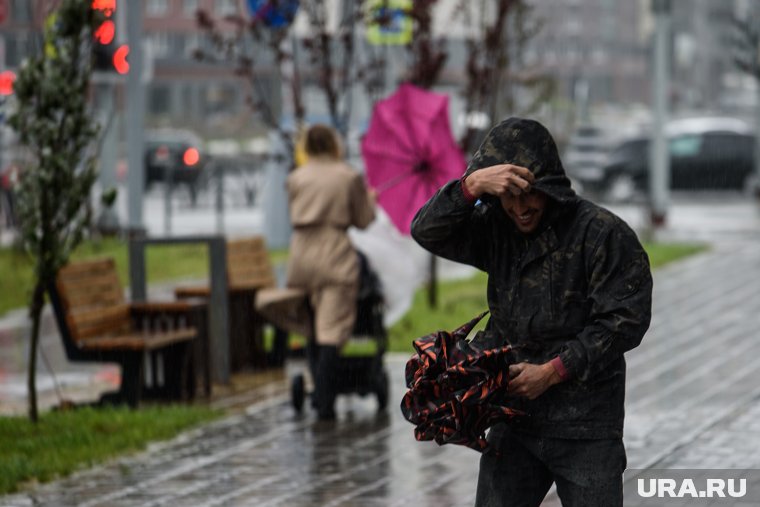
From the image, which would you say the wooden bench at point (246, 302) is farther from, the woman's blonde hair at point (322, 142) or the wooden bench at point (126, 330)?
the woman's blonde hair at point (322, 142)

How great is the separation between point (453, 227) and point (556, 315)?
40 centimetres

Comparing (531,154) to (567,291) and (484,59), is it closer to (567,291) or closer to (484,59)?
(567,291)

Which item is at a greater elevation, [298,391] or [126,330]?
[126,330]

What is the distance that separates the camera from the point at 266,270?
13148 millimetres

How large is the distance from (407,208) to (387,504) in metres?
3.85

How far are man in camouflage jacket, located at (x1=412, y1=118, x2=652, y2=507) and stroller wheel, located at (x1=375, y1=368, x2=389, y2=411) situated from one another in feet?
18.8

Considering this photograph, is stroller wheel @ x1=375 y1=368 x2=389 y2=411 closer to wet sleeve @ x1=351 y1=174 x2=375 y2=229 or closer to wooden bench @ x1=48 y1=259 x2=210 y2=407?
wet sleeve @ x1=351 y1=174 x2=375 y2=229

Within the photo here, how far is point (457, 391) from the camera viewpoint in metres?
4.88

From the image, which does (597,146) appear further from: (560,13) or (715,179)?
(560,13)

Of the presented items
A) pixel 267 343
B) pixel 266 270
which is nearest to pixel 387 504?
pixel 266 270

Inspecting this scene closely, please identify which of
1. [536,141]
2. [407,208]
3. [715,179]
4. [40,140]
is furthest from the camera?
[715,179]

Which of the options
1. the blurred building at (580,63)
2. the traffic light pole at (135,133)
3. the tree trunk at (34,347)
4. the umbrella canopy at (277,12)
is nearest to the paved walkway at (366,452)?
the tree trunk at (34,347)

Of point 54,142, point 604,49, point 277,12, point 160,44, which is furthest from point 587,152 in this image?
point 604,49

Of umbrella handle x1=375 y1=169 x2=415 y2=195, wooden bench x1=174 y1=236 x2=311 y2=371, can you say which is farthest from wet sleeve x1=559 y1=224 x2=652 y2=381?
wooden bench x1=174 y1=236 x2=311 y2=371
